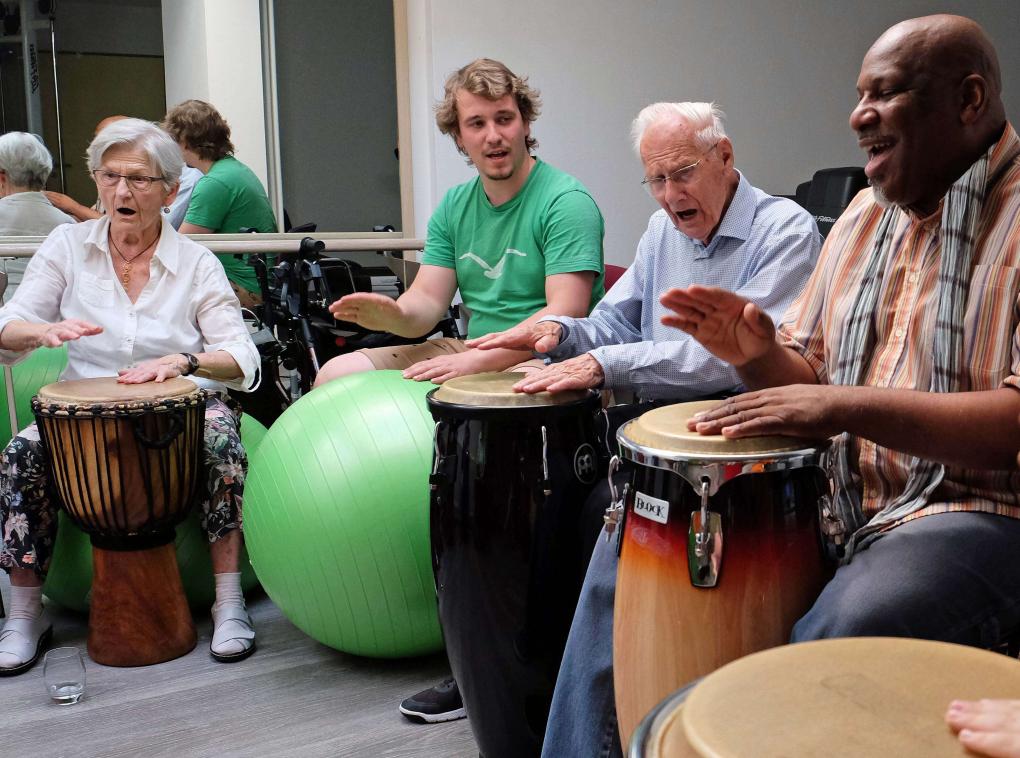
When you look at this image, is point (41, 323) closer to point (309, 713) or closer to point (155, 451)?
point (155, 451)

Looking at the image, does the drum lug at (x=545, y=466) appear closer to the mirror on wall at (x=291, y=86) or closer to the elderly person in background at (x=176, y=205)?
the elderly person in background at (x=176, y=205)

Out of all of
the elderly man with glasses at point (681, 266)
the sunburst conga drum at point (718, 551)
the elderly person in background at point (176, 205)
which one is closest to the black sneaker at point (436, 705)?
the elderly man with glasses at point (681, 266)

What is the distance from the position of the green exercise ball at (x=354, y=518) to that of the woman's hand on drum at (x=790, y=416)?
97 centimetres

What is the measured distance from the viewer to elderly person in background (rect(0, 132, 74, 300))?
408cm

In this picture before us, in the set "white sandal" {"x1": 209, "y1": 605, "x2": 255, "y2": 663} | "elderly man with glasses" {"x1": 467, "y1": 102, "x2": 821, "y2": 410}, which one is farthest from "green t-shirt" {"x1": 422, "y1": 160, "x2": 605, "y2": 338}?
"white sandal" {"x1": 209, "y1": 605, "x2": 255, "y2": 663}

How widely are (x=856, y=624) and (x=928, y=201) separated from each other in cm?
64

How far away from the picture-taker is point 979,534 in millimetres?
1311


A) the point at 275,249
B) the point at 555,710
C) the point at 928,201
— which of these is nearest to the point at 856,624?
the point at 555,710

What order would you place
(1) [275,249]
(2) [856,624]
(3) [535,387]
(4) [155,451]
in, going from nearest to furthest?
1. (2) [856,624]
2. (3) [535,387]
3. (4) [155,451]
4. (1) [275,249]

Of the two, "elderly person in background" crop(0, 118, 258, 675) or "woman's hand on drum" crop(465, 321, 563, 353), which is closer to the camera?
"woman's hand on drum" crop(465, 321, 563, 353)

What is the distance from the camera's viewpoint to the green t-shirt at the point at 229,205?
14.1ft

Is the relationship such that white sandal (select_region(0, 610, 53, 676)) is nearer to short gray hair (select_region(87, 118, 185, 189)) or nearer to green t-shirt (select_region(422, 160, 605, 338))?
short gray hair (select_region(87, 118, 185, 189))

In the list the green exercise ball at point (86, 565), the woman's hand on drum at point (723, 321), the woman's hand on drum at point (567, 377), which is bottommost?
the green exercise ball at point (86, 565)

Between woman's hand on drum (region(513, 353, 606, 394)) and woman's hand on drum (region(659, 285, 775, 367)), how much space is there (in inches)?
12.6
